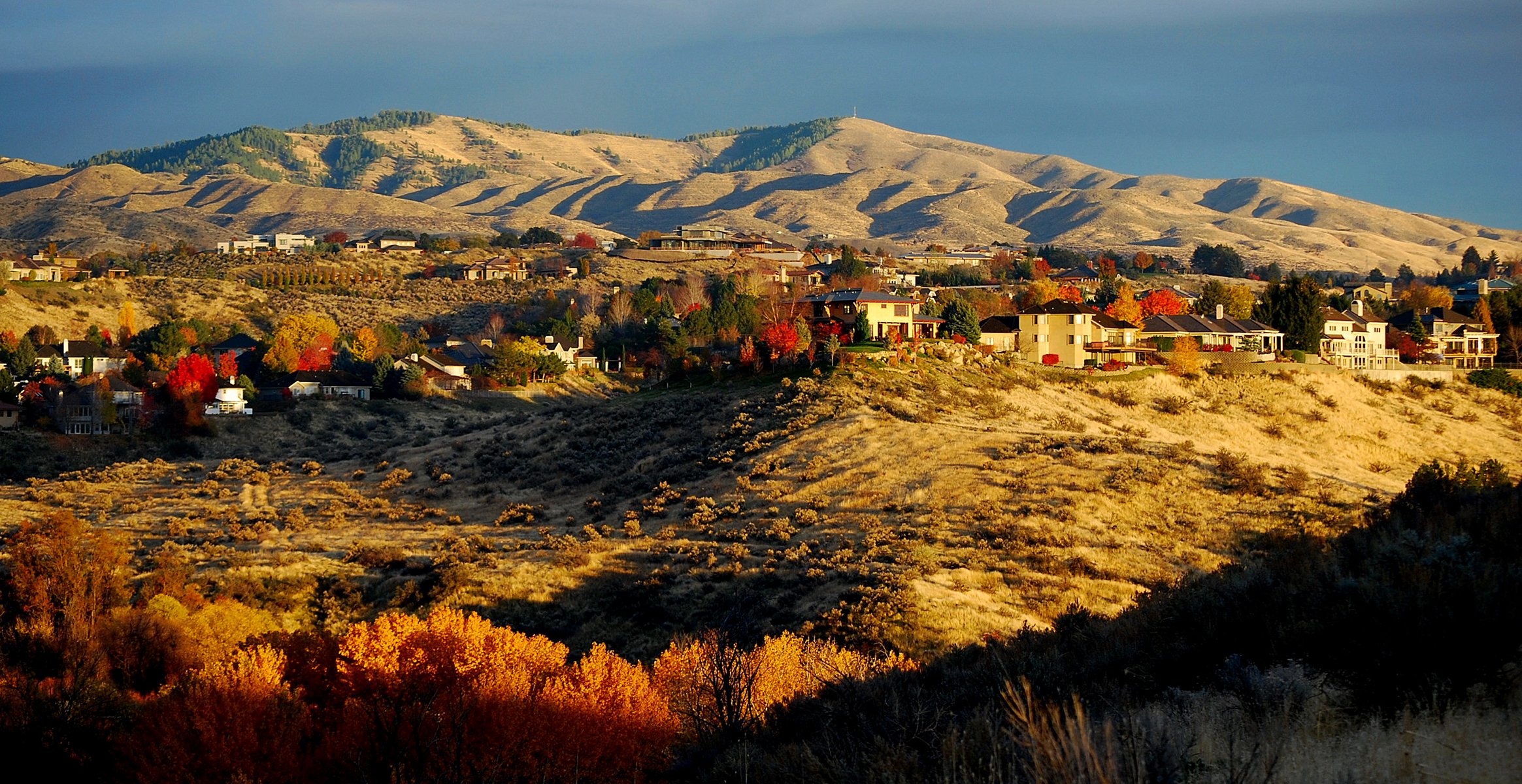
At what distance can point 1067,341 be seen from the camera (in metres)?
77.5

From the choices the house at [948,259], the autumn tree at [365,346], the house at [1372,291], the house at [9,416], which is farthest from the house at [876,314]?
the house at [948,259]

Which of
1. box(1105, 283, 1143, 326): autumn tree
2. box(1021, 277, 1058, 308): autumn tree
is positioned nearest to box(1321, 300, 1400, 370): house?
box(1105, 283, 1143, 326): autumn tree

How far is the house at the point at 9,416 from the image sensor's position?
75250 millimetres

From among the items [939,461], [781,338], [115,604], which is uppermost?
[781,338]

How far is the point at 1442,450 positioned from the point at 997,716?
202ft

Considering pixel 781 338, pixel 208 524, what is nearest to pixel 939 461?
pixel 781 338

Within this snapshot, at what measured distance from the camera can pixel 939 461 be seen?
152 ft

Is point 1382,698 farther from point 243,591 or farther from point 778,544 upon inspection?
point 243,591

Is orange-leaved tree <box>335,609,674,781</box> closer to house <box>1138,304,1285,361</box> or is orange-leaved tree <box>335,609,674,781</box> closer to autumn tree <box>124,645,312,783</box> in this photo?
autumn tree <box>124,645,312,783</box>

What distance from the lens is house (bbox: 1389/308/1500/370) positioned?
90856 mm

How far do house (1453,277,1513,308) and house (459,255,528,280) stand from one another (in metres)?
101

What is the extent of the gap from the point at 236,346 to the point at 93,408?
2346 centimetres

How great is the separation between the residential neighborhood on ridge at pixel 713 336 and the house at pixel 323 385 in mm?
177

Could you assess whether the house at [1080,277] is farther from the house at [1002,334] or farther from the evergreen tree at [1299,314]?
the house at [1002,334]
